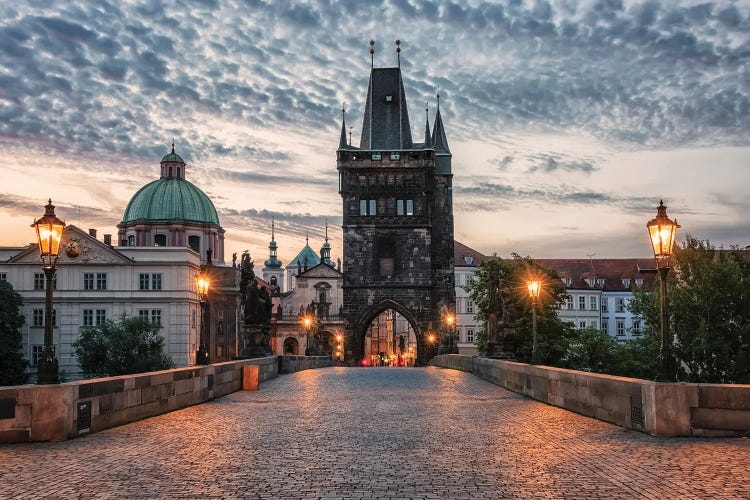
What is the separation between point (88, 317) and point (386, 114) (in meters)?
32.4

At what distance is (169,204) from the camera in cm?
9862

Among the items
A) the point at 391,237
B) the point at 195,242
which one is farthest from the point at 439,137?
the point at 195,242

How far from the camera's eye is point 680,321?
5528 centimetres

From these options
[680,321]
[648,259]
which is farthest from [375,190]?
[648,259]

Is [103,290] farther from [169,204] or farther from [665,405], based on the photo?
[665,405]

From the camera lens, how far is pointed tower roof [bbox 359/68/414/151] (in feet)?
276

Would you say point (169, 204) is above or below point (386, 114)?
below

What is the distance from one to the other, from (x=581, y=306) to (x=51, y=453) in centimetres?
9853

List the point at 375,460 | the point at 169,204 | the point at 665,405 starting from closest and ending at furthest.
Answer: the point at 375,460, the point at 665,405, the point at 169,204

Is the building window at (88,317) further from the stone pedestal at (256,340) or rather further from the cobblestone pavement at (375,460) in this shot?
the cobblestone pavement at (375,460)

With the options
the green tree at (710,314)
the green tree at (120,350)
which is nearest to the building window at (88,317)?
the green tree at (120,350)

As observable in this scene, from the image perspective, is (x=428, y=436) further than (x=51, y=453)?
Yes

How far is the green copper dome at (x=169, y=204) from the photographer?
98188mm

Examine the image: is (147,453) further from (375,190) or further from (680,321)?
(375,190)
